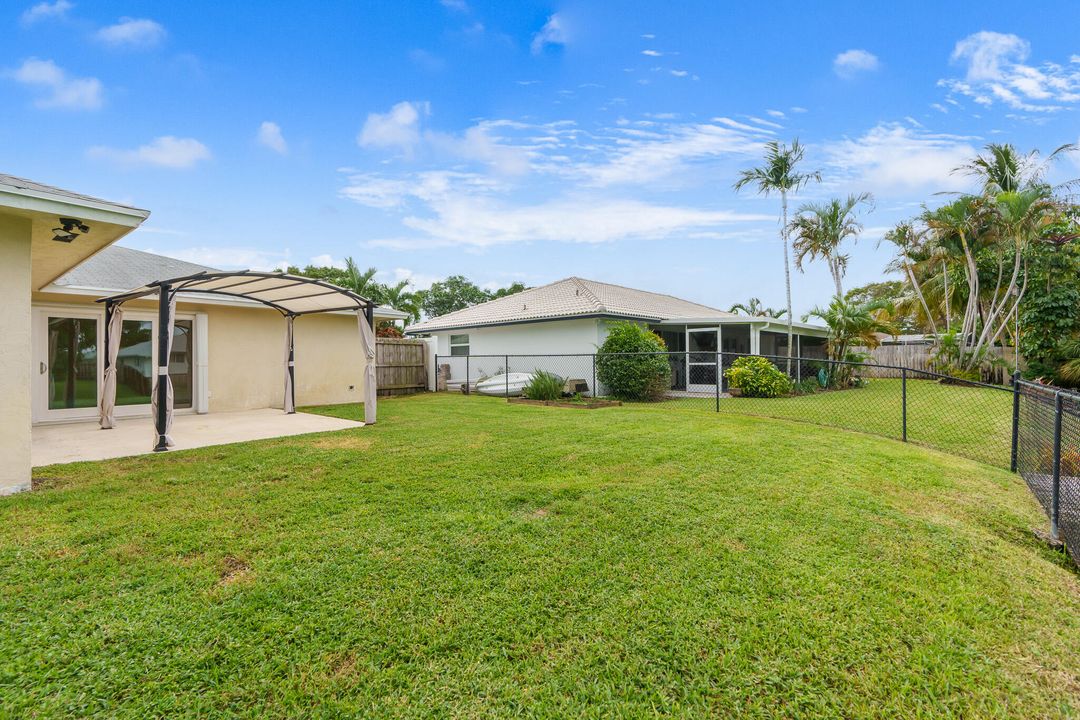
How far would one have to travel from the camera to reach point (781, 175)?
16.4 meters

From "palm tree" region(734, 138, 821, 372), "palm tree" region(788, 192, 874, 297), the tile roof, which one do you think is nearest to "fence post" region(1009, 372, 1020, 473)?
the tile roof

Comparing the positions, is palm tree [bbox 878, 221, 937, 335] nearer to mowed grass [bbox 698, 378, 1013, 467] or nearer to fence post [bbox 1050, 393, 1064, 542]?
mowed grass [bbox 698, 378, 1013, 467]

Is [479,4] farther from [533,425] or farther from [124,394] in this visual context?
[124,394]

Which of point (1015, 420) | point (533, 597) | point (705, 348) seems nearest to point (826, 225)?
point (705, 348)

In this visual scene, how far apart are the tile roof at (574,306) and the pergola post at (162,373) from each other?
957 cm

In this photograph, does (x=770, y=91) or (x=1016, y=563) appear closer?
(x=1016, y=563)

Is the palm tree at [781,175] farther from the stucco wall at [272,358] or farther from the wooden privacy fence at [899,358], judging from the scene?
the stucco wall at [272,358]

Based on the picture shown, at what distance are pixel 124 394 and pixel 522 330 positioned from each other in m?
10.2

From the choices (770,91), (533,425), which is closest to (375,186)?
(533,425)

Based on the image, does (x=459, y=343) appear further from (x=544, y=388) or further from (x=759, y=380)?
(x=759, y=380)

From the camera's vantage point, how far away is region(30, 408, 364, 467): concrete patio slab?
20.4 ft

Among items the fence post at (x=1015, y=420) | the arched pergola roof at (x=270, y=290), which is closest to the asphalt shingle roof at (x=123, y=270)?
the arched pergola roof at (x=270, y=290)

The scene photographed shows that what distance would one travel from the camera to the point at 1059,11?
9.89 m

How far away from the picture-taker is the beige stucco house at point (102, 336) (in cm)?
449
